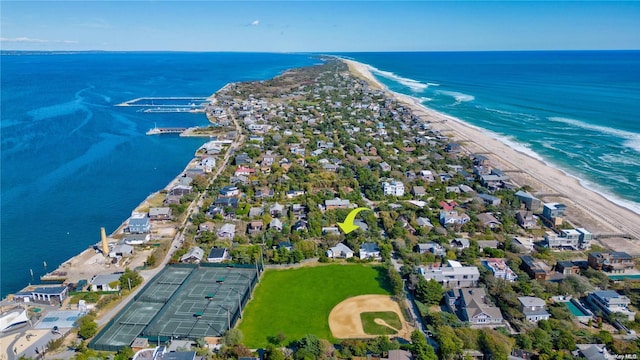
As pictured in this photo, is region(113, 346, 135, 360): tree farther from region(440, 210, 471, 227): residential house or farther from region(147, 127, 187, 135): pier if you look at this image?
region(147, 127, 187, 135): pier

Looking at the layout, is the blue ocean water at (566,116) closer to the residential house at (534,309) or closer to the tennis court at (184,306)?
the residential house at (534,309)

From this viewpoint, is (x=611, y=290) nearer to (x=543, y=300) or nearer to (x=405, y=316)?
(x=543, y=300)

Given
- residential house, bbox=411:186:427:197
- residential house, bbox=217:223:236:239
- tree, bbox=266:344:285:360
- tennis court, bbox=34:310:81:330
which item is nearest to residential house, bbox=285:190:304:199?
residential house, bbox=217:223:236:239

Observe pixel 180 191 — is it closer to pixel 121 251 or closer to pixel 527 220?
pixel 121 251

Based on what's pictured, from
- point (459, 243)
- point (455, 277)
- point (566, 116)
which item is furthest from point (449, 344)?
point (566, 116)

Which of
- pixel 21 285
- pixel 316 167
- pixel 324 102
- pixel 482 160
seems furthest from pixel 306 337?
pixel 324 102

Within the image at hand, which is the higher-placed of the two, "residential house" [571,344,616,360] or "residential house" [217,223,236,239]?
"residential house" [217,223,236,239]

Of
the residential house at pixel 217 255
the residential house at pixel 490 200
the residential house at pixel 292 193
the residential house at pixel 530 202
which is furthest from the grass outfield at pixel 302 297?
the residential house at pixel 530 202
